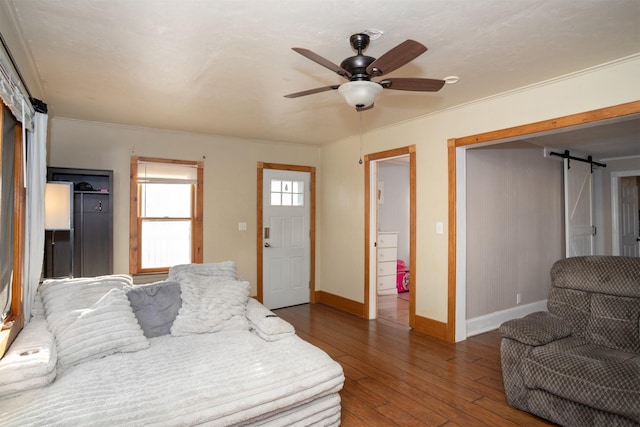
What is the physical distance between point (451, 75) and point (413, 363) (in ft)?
8.43

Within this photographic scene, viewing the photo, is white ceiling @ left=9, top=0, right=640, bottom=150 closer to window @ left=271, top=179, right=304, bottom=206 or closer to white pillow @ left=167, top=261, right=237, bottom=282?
white pillow @ left=167, top=261, right=237, bottom=282

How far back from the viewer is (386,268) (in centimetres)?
633

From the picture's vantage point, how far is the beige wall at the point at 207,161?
425cm

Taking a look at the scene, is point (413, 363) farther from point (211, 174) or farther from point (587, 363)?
point (211, 174)

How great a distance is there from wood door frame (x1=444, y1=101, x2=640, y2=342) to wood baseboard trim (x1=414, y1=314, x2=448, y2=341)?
0.05 metres

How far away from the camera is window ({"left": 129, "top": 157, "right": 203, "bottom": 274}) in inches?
177

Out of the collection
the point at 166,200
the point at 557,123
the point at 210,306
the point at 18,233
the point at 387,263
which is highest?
the point at 557,123

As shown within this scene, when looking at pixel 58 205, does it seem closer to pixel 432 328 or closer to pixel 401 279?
pixel 432 328

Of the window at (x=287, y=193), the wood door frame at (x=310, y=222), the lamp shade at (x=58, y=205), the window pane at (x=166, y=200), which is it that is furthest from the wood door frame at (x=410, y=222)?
the lamp shade at (x=58, y=205)

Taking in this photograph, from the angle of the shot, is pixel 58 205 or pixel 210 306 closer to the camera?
pixel 210 306

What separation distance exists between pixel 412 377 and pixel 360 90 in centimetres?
242

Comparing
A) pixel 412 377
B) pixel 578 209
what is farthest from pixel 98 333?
pixel 578 209

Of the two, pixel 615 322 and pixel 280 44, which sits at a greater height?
pixel 280 44

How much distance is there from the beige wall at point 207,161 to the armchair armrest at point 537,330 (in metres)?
3.59
